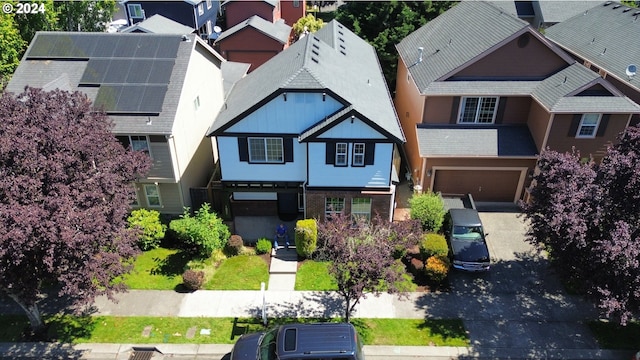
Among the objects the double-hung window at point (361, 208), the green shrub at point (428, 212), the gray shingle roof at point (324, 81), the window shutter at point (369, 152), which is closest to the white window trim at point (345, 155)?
the window shutter at point (369, 152)

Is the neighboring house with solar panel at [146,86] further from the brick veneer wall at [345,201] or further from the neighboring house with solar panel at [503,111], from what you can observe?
the neighboring house with solar panel at [503,111]

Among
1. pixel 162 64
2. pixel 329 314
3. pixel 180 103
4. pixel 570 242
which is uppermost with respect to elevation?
pixel 162 64

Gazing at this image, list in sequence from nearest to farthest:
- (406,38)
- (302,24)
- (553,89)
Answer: (553,89), (406,38), (302,24)

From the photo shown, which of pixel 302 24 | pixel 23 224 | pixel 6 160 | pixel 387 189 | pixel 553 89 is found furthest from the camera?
pixel 302 24

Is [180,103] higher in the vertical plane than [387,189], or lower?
higher

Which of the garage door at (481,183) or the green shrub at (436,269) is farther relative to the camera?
the garage door at (481,183)

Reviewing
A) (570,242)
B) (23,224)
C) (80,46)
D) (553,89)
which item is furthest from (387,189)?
(80,46)

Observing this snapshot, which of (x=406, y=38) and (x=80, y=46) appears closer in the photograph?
(x=80, y=46)

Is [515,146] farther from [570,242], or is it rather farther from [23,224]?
[23,224]
